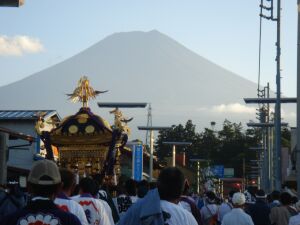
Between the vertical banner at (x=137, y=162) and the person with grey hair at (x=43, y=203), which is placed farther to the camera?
the vertical banner at (x=137, y=162)

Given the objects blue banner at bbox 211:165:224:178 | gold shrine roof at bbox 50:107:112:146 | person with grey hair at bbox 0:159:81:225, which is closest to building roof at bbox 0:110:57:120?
gold shrine roof at bbox 50:107:112:146

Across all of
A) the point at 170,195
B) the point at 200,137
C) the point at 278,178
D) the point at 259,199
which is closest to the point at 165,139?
the point at 200,137

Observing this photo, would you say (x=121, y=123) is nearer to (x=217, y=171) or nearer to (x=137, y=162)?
(x=137, y=162)

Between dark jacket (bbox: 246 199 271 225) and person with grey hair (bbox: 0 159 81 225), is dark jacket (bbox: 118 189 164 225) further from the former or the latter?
dark jacket (bbox: 246 199 271 225)

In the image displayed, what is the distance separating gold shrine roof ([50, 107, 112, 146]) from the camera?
24891 mm

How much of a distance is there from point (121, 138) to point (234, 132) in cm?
10317

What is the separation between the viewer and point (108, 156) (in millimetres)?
24531

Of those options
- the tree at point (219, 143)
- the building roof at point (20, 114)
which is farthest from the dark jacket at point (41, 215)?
the tree at point (219, 143)

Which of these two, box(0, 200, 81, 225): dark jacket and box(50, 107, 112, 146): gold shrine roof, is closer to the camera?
box(0, 200, 81, 225): dark jacket

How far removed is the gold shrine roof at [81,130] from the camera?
24.9 m

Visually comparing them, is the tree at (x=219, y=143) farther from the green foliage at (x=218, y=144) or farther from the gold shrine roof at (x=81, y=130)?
the gold shrine roof at (x=81, y=130)

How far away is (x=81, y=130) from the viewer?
25.2 meters

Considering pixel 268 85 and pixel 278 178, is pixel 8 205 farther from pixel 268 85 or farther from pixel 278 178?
pixel 268 85

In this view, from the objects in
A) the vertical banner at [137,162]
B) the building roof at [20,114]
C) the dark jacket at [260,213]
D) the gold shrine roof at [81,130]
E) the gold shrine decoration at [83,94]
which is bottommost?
the dark jacket at [260,213]
